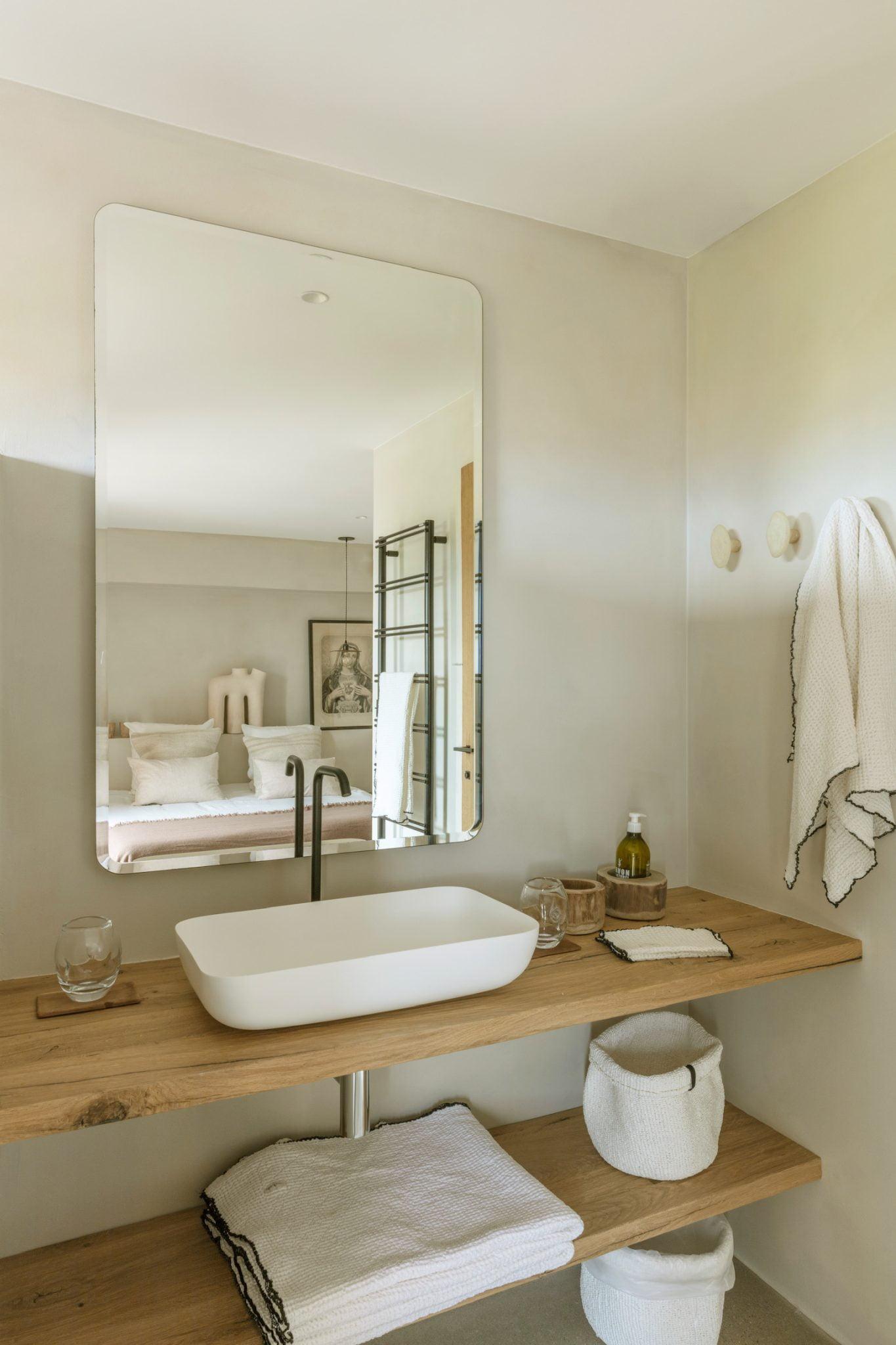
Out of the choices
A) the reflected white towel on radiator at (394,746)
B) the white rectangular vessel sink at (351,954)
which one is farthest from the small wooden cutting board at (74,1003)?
the reflected white towel on radiator at (394,746)

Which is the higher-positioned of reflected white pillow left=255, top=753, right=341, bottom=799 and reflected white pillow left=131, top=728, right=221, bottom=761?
reflected white pillow left=131, top=728, right=221, bottom=761

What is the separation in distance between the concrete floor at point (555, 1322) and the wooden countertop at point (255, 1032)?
2.68 feet

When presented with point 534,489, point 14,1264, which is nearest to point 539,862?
point 534,489

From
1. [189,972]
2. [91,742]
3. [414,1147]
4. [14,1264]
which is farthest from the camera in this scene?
[414,1147]

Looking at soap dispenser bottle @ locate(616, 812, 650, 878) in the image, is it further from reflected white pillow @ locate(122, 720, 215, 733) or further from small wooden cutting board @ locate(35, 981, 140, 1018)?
small wooden cutting board @ locate(35, 981, 140, 1018)

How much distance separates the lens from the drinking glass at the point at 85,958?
1.44 m

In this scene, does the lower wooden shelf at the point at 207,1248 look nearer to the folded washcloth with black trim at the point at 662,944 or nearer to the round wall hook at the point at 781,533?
the folded washcloth with black trim at the point at 662,944

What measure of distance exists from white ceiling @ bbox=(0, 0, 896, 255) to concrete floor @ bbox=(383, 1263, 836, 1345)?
2444 millimetres

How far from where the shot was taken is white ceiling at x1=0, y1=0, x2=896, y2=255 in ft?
4.63

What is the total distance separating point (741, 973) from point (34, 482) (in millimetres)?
1605

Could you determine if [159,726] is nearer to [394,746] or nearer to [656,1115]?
[394,746]

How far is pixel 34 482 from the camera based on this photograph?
5.19ft

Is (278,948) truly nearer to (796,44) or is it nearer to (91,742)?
(91,742)

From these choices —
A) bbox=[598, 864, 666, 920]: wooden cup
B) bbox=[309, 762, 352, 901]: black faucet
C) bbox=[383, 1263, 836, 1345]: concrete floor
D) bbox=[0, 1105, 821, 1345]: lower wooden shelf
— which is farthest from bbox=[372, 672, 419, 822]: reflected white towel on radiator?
bbox=[383, 1263, 836, 1345]: concrete floor
